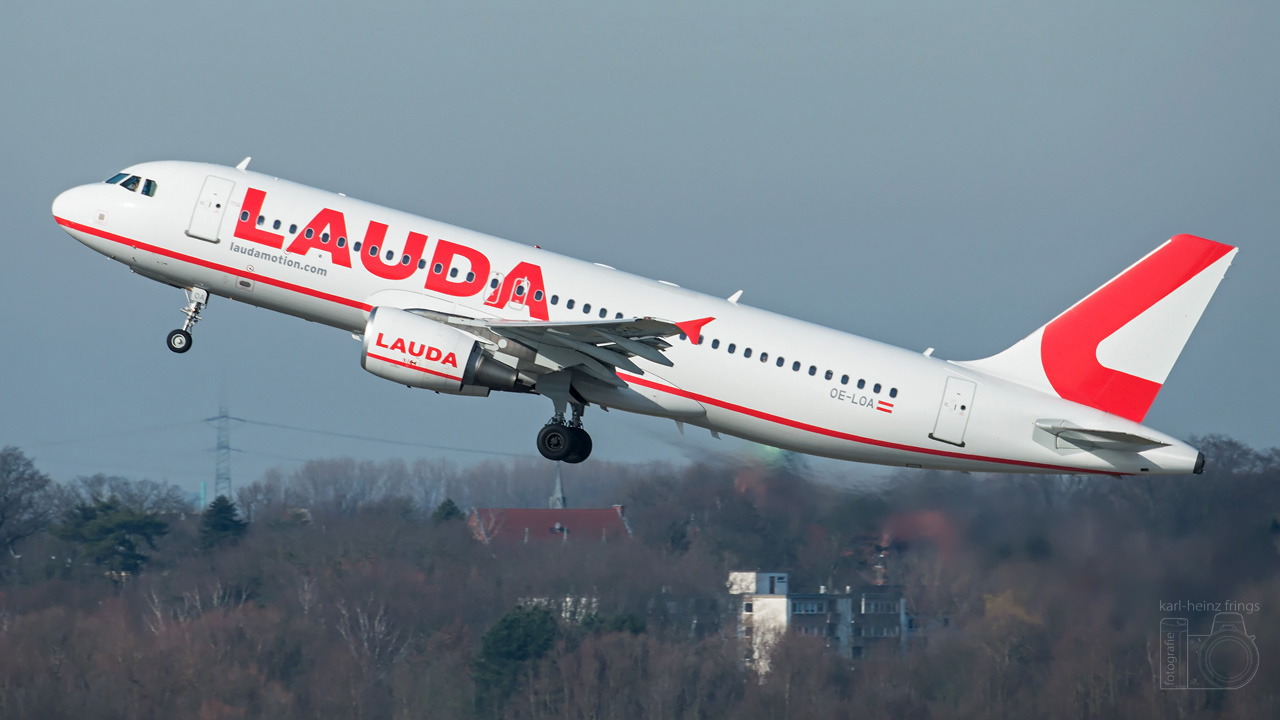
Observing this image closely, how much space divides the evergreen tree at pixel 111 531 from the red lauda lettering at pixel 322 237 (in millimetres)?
28060

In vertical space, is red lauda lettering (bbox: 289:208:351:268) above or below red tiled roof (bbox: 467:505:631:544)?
above

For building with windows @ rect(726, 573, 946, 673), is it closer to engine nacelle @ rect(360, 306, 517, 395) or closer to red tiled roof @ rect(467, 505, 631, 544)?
red tiled roof @ rect(467, 505, 631, 544)

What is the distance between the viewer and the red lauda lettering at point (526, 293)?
27969mm

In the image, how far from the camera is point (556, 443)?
29562 millimetres

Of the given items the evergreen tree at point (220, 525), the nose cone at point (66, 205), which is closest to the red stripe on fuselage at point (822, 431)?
the nose cone at point (66, 205)

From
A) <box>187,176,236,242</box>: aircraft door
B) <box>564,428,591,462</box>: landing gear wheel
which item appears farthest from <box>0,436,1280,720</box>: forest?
<box>187,176,236,242</box>: aircraft door

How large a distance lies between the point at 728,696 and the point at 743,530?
18.4ft

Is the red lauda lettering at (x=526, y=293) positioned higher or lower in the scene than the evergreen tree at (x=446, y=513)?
higher

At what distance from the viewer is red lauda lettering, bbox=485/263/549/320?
28.0 m

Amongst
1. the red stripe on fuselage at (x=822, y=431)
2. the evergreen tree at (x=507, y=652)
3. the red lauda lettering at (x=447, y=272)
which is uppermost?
the red lauda lettering at (x=447, y=272)

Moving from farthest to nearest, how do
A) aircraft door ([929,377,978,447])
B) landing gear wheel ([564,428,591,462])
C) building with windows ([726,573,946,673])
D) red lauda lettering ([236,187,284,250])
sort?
building with windows ([726,573,946,673]) → landing gear wheel ([564,428,591,462]) → aircraft door ([929,377,978,447]) → red lauda lettering ([236,187,284,250])

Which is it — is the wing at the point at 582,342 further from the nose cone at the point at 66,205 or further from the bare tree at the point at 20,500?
the bare tree at the point at 20,500

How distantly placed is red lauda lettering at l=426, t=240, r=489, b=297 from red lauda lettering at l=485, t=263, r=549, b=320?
423 mm

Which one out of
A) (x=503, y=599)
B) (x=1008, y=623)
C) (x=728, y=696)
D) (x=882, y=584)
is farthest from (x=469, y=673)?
(x=1008, y=623)
